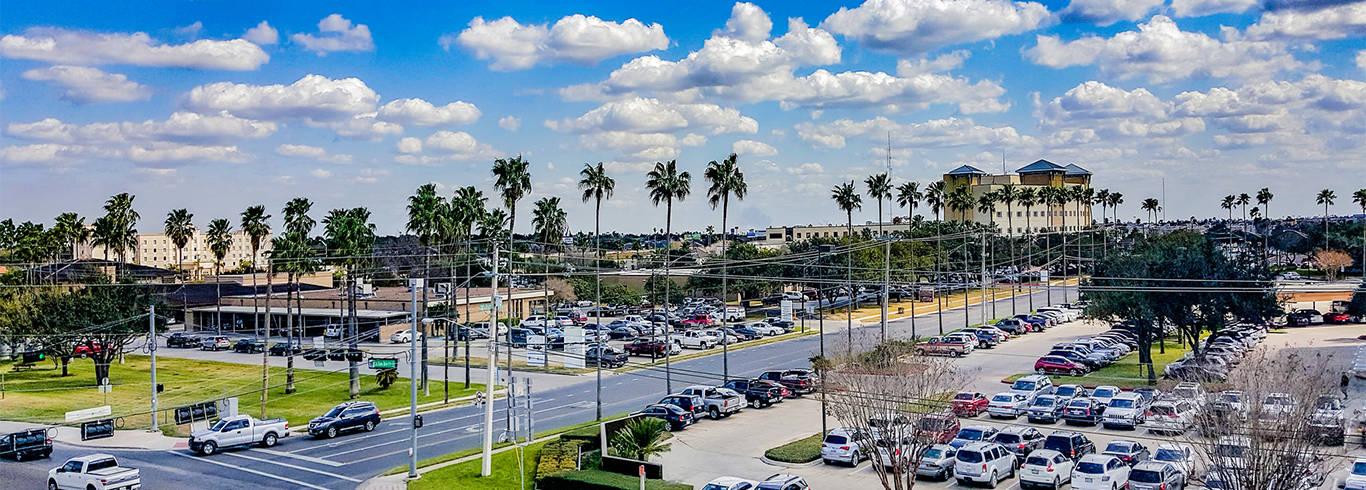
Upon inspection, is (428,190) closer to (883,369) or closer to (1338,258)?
(883,369)

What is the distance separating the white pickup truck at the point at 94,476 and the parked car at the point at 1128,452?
113ft

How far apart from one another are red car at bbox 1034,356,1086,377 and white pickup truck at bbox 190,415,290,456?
41777 millimetres

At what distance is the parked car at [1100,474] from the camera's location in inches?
1225

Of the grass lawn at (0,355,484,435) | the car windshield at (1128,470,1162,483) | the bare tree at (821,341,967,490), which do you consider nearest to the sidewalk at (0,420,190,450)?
the grass lawn at (0,355,484,435)

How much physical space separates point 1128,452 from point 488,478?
75.1 feet

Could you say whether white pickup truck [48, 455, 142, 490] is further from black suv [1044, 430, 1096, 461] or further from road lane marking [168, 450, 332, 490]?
black suv [1044, 430, 1096, 461]

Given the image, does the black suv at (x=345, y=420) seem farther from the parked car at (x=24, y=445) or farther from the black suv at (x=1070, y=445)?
the black suv at (x=1070, y=445)

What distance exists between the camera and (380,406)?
58.8m

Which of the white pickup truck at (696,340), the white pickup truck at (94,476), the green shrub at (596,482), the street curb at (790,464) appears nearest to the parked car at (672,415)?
the street curb at (790,464)

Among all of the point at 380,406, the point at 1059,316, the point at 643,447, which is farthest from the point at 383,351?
the point at 1059,316

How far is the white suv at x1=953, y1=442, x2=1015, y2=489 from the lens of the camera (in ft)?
112

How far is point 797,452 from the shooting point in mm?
40125

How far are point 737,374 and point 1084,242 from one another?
9963 cm

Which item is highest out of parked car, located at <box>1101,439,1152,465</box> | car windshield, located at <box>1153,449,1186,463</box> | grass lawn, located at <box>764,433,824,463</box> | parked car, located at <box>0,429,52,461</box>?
car windshield, located at <box>1153,449,1186,463</box>
